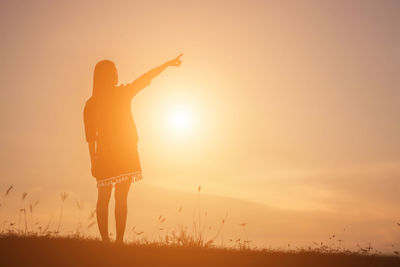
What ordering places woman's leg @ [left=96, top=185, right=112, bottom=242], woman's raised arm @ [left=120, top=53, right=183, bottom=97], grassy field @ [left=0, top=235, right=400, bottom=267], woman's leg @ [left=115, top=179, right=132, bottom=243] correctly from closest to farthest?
grassy field @ [left=0, top=235, right=400, bottom=267] < woman's leg @ [left=96, top=185, right=112, bottom=242] < woman's leg @ [left=115, top=179, right=132, bottom=243] < woman's raised arm @ [left=120, top=53, right=183, bottom=97]

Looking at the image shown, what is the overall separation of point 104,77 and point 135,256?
3.16 m

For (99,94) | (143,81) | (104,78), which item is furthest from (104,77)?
(143,81)

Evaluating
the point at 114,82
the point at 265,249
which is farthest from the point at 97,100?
the point at 265,249

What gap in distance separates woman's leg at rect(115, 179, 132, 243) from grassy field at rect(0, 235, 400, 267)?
33cm

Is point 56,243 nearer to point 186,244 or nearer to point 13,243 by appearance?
point 13,243

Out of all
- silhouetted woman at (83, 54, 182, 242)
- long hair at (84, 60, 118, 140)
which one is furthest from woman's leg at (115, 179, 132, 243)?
long hair at (84, 60, 118, 140)

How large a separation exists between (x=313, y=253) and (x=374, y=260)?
123 centimetres

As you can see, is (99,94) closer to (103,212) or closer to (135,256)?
(103,212)

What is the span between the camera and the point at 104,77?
29.0ft

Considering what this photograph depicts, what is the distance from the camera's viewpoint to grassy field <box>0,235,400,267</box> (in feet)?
24.7

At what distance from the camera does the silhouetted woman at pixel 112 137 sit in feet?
28.8

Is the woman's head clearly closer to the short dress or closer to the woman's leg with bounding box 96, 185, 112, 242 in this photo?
the short dress

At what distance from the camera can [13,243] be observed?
863 cm

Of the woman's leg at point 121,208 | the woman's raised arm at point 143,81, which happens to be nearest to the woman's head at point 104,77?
the woman's raised arm at point 143,81
